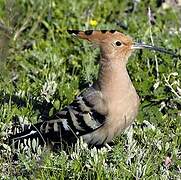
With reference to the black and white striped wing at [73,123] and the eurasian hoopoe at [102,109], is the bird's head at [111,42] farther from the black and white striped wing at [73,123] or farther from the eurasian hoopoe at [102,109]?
the black and white striped wing at [73,123]

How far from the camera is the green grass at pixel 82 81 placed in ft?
12.3

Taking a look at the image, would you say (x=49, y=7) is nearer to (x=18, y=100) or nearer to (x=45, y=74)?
(x=45, y=74)

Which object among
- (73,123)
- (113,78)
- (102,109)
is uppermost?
(113,78)

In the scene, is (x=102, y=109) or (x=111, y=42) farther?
(x=111, y=42)

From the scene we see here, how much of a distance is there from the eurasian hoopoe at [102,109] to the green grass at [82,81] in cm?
14

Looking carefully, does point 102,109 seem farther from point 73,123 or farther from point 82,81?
point 82,81

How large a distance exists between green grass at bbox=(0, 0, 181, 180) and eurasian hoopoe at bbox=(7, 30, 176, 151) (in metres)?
0.14

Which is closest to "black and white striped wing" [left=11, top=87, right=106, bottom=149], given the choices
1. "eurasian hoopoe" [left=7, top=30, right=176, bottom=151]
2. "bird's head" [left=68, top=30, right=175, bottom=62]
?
"eurasian hoopoe" [left=7, top=30, right=176, bottom=151]

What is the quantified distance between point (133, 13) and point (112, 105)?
2737mm

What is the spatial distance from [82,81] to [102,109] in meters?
1.22

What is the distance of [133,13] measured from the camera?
659 centimetres

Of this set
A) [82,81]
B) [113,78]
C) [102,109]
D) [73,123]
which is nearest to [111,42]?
[113,78]

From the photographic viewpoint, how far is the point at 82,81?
17.2 feet

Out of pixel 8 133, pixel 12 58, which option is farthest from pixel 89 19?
pixel 8 133
